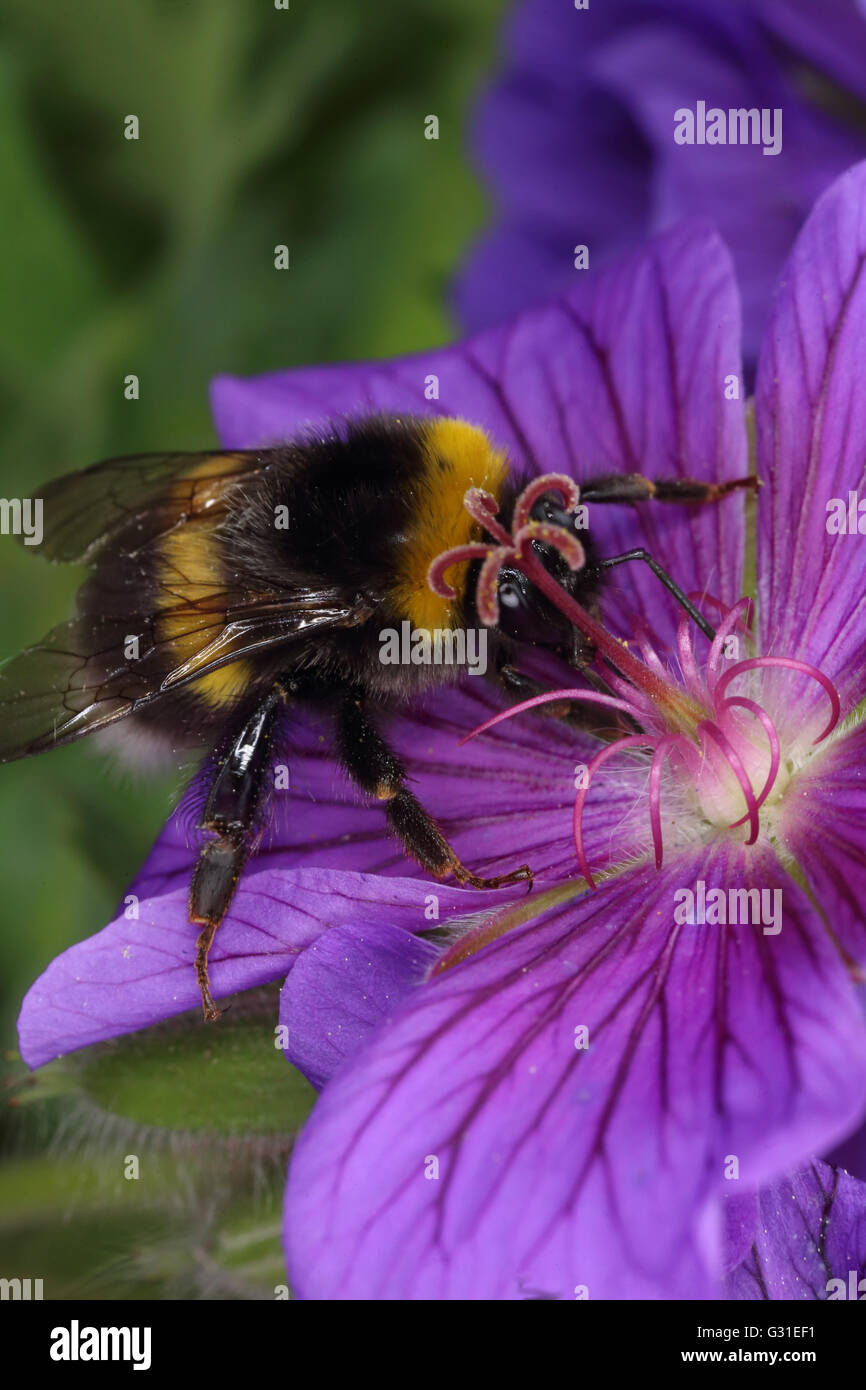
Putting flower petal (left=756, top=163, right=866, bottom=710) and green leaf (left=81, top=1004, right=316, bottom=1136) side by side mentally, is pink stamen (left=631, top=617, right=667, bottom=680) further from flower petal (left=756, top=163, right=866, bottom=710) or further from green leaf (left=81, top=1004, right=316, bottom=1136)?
green leaf (left=81, top=1004, right=316, bottom=1136)

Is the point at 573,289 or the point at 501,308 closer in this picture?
the point at 573,289

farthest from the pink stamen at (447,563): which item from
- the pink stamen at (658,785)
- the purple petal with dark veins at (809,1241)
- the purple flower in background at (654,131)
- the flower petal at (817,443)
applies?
the purple flower in background at (654,131)

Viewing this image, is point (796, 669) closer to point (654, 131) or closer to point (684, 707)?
point (684, 707)

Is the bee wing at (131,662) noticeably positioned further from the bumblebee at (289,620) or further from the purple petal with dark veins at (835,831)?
the purple petal with dark veins at (835,831)

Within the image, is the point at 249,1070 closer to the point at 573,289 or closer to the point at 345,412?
the point at 345,412

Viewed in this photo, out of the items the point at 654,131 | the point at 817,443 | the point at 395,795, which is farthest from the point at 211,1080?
the point at 654,131
